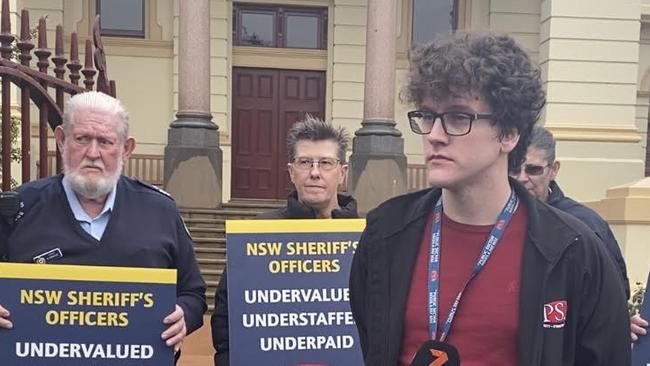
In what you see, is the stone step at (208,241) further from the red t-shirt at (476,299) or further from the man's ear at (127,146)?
the red t-shirt at (476,299)

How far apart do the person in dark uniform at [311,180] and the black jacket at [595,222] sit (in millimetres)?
1194

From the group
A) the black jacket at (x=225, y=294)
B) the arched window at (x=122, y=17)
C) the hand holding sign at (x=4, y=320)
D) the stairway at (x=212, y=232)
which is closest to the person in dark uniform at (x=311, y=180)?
the black jacket at (x=225, y=294)

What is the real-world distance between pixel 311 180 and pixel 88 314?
1.18 metres

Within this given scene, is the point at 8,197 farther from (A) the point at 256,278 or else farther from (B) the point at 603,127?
(B) the point at 603,127

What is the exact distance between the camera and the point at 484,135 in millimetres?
1803

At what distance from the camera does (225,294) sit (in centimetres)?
309

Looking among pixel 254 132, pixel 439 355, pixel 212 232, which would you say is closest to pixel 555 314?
pixel 439 355

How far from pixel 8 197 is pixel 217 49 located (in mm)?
11957

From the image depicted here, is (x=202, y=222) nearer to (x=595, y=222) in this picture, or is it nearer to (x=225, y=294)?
(x=225, y=294)

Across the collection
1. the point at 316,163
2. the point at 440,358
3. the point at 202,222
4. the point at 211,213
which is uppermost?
the point at 316,163

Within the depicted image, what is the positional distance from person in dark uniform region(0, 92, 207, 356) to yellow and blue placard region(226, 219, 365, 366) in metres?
0.27

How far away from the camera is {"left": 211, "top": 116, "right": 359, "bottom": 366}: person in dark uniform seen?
3.10 meters

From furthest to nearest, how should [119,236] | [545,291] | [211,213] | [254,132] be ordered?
[254,132] → [211,213] → [119,236] → [545,291]

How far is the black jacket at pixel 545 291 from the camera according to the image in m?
1.76
